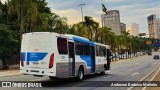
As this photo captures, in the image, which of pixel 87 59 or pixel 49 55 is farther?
pixel 87 59

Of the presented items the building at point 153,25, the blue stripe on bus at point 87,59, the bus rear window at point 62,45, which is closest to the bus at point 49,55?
the bus rear window at point 62,45

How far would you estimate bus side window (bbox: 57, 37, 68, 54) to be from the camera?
1980 cm

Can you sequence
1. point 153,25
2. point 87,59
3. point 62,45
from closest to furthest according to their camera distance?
point 62,45
point 87,59
point 153,25

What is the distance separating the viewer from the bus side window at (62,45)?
65.0 feet

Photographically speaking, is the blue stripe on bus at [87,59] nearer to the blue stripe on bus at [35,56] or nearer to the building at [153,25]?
the blue stripe on bus at [35,56]

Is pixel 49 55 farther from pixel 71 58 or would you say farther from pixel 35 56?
pixel 71 58

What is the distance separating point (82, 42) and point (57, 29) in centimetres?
3342

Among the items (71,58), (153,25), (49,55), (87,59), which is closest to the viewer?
(49,55)

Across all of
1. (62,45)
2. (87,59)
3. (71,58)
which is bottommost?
(87,59)

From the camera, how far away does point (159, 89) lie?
1769 cm

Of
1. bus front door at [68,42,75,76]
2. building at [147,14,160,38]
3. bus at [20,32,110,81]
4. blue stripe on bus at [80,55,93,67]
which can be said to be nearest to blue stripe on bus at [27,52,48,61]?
bus at [20,32,110,81]

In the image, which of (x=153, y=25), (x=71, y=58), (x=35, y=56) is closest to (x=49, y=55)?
(x=35, y=56)

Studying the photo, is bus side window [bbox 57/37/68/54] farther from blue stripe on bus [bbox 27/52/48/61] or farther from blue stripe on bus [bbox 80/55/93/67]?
blue stripe on bus [bbox 80/55/93/67]

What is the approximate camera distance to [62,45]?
2025 centimetres
